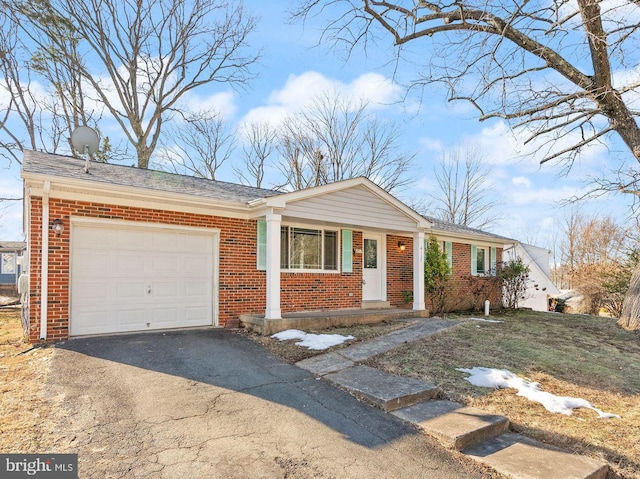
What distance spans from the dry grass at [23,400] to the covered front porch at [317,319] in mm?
3596

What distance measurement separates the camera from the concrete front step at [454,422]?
3811 mm

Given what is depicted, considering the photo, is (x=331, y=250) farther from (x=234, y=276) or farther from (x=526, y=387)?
(x=526, y=387)

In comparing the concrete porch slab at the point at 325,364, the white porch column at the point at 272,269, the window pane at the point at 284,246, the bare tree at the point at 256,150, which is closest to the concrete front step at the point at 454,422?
the concrete porch slab at the point at 325,364

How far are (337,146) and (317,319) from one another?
17079mm

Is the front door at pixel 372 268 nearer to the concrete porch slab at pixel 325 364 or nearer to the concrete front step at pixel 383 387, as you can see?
the concrete porch slab at pixel 325 364

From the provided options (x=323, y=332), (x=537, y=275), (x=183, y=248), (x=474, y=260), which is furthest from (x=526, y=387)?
(x=537, y=275)

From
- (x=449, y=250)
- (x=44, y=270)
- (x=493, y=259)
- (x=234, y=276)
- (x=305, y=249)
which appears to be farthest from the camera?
(x=493, y=259)

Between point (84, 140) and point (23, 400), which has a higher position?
point (84, 140)

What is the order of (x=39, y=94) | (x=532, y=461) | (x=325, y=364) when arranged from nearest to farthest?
(x=532, y=461)
(x=325, y=364)
(x=39, y=94)

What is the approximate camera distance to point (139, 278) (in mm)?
7633

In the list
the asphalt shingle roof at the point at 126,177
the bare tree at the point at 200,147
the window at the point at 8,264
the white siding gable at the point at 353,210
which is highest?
the bare tree at the point at 200,147

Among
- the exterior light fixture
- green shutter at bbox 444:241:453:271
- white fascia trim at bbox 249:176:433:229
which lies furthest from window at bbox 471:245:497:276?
the exterior light fixture

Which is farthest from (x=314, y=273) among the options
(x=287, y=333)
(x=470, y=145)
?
(x=470, y=145)

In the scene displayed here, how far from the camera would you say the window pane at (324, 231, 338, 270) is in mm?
10469
